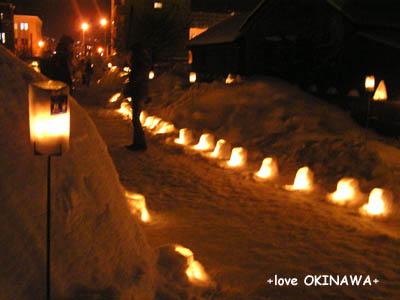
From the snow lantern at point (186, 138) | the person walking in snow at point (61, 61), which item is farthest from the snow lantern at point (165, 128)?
the person walking in snow at point (61, 61)

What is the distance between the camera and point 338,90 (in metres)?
17.1

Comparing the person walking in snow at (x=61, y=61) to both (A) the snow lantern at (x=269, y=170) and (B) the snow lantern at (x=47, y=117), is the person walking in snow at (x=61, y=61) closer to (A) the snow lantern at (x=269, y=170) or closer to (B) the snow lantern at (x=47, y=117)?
(A) the snow lantern at (x=269, y=170)

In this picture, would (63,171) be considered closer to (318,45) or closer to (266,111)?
(266,111)

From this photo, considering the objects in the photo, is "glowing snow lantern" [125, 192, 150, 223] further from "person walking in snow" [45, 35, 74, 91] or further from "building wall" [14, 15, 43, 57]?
"building wall" [14, 15, 43, 57]

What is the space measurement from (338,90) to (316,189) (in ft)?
32.2

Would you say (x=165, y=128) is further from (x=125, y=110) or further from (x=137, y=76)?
(x=125, y=110)

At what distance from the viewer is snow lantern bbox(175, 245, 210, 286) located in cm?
465

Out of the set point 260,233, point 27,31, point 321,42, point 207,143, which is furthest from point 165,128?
point 27,31

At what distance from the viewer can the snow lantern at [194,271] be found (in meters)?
4.65

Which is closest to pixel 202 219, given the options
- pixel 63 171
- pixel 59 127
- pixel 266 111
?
pixel 63 171

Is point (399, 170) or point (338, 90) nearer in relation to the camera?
point (399, 170)

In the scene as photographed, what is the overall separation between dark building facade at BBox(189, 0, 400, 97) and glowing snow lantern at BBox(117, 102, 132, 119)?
4915 millimetres

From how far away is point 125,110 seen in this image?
18219 millimetres

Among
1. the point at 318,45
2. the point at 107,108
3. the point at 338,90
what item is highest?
the point at 318,45
